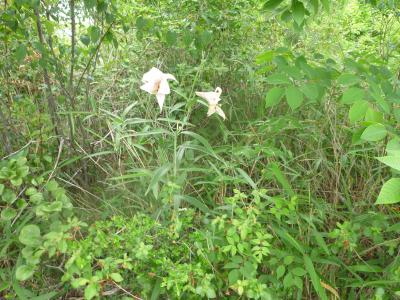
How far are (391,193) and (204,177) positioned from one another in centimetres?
108

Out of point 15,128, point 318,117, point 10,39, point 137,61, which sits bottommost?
point 318,117

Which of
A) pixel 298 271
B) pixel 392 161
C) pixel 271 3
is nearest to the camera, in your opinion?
pixel 392 161

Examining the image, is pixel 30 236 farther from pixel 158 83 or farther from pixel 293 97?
pixel 293 97

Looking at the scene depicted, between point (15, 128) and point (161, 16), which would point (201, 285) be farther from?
point (161, 16)

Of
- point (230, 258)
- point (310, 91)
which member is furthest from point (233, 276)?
point (310, 91)

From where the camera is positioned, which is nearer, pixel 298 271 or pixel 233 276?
pixel 233 276

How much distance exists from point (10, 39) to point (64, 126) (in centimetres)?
54

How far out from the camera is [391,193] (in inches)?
35.4

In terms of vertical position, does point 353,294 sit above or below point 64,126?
below

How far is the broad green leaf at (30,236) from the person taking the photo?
1233 mm

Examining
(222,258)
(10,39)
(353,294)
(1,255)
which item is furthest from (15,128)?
(353,294)

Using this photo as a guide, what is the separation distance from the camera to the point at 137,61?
9.05 ft

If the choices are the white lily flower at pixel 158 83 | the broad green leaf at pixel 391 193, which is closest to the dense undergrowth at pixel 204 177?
the broad green leaf at pixel 391 193

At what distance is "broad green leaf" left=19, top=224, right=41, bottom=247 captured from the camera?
1233 millimetres
